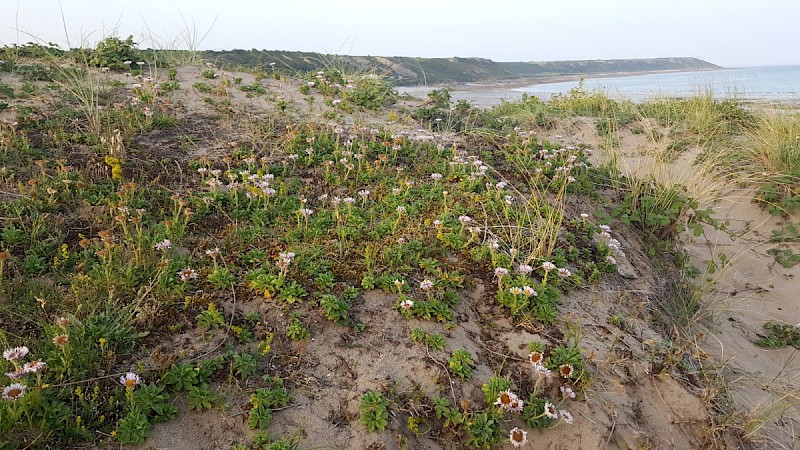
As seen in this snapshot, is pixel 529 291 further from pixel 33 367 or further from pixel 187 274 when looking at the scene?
pixel 33 367

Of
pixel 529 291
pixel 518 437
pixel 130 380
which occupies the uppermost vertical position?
pixel 529 291

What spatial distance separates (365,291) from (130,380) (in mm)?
1558

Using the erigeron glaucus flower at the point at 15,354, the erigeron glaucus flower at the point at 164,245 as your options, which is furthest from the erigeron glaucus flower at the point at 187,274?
the erigeron glaucus flower at the point at 15,354

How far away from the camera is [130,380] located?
2396mm

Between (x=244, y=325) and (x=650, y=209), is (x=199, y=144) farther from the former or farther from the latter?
(x=650, y=209)

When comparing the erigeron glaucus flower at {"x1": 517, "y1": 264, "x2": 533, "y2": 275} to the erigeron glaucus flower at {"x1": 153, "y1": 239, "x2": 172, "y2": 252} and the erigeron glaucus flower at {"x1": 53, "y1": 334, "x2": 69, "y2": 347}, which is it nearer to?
the erigeron glaucus flower at {"x1": 153, "y1": 239, "x2": 172, "y2": 252}

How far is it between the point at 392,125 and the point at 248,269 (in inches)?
165

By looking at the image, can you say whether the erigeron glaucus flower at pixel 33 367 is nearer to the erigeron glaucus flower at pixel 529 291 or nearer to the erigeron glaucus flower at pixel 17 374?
the erigeron glaucus flower at pixel 17 374

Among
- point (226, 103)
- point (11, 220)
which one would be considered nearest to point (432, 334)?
point (11, 220)

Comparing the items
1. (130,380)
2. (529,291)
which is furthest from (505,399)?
(130,380)

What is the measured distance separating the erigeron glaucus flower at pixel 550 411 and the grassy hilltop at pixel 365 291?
5 cm

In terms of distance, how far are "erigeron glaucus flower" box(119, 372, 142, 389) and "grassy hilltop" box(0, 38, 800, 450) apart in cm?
2

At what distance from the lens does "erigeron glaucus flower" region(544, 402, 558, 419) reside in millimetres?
2623

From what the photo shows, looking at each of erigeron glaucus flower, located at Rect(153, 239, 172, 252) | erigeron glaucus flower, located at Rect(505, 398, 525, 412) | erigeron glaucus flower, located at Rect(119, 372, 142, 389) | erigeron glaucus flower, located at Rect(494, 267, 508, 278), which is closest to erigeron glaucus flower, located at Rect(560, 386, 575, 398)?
erigeron glaucus flower, located at Rect(505, 398, 525, 412)
